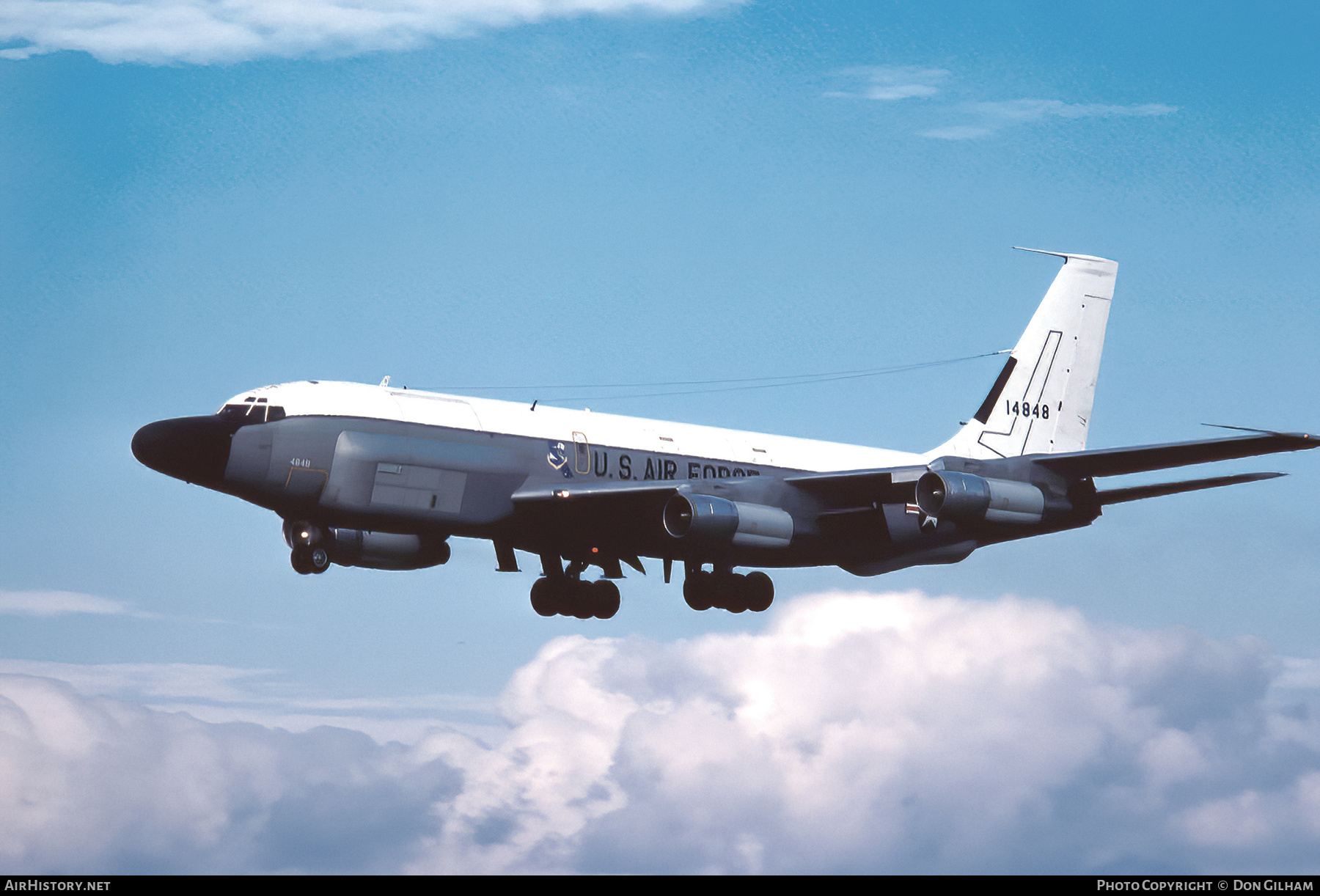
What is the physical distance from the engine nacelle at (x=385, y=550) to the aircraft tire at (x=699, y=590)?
23.8 ft

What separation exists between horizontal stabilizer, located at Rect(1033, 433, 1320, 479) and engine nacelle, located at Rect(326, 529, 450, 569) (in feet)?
53.7

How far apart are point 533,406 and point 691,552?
225 inches

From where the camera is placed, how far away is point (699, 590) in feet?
148

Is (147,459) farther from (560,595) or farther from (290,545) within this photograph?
(560,595)

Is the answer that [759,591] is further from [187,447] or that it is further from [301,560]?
[187,447]

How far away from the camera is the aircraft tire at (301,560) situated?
3944cm

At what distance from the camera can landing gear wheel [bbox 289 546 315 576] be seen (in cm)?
3944

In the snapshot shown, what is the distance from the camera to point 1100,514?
4381 cm

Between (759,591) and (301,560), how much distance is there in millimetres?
13328

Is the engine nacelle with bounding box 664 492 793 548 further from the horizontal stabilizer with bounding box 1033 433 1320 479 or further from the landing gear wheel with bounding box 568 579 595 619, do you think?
the horizontal stabilizer with bounding box 1033 433 1320 479

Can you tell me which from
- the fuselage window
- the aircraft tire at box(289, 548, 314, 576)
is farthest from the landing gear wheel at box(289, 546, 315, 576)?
the fuselage window

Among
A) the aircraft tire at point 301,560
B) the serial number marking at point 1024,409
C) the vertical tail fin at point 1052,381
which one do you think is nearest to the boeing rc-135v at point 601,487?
the aircraft tire at point 301,560

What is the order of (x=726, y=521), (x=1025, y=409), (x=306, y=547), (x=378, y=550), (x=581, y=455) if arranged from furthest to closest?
(x=1025, y=409) → (x=378, y=550) → (x=581, y=455) → (x=726, y=521) → (x=306, y=547)

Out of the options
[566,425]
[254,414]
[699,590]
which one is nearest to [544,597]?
[699,590]
